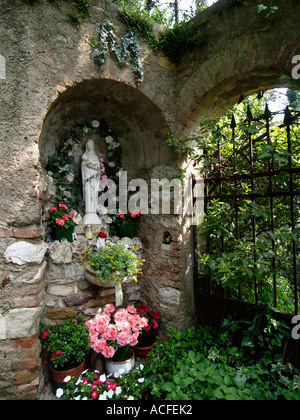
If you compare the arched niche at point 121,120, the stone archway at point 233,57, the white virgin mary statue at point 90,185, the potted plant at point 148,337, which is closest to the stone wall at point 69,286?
the white virgin mary statue at point 90,185

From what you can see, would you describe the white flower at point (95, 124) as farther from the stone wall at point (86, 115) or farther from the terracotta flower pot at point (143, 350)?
the terracotta flower pot at point (143, 350)

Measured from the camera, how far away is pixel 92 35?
2.46m

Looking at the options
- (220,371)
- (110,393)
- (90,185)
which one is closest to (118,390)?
(110,393)

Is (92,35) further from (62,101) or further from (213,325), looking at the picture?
(213,325)

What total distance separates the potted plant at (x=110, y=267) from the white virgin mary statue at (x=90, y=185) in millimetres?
464

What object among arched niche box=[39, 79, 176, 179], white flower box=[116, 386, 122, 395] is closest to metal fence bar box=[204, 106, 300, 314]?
arched niche box=[39, 79, 176, 179]

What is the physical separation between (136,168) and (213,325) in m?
2.10

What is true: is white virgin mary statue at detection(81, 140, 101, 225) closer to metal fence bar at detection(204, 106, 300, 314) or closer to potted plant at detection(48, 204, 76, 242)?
potted plant at detection(48, 204, 76, 242)

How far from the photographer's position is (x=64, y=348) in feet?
7.55

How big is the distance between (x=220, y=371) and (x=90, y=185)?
2274 millimetres

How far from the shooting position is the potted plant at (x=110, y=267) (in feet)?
8.20

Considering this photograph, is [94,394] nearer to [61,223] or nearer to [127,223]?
[61,223]

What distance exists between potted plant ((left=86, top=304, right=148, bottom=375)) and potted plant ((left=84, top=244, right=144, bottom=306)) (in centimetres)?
20
